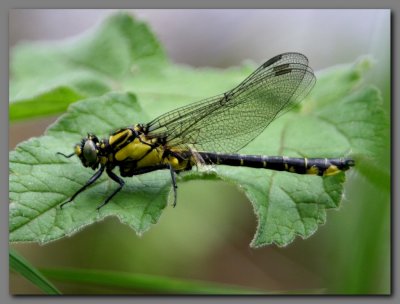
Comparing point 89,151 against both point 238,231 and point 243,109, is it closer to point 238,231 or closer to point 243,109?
point 243,109

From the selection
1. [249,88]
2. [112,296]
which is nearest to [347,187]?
[249,88]

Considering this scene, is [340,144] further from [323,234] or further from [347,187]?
[323,234]

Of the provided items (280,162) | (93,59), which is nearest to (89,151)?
(280,162)

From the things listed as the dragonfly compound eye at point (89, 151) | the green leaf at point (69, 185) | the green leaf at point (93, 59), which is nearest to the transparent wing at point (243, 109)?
the green leaf at point (69, 185)

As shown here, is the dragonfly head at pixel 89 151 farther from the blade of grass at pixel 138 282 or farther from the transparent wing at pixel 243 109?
the blade of grass at pixel 138 282

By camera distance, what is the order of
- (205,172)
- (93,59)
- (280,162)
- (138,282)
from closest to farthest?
(205,172) → (280,162) → (138,282) → (93,59)
